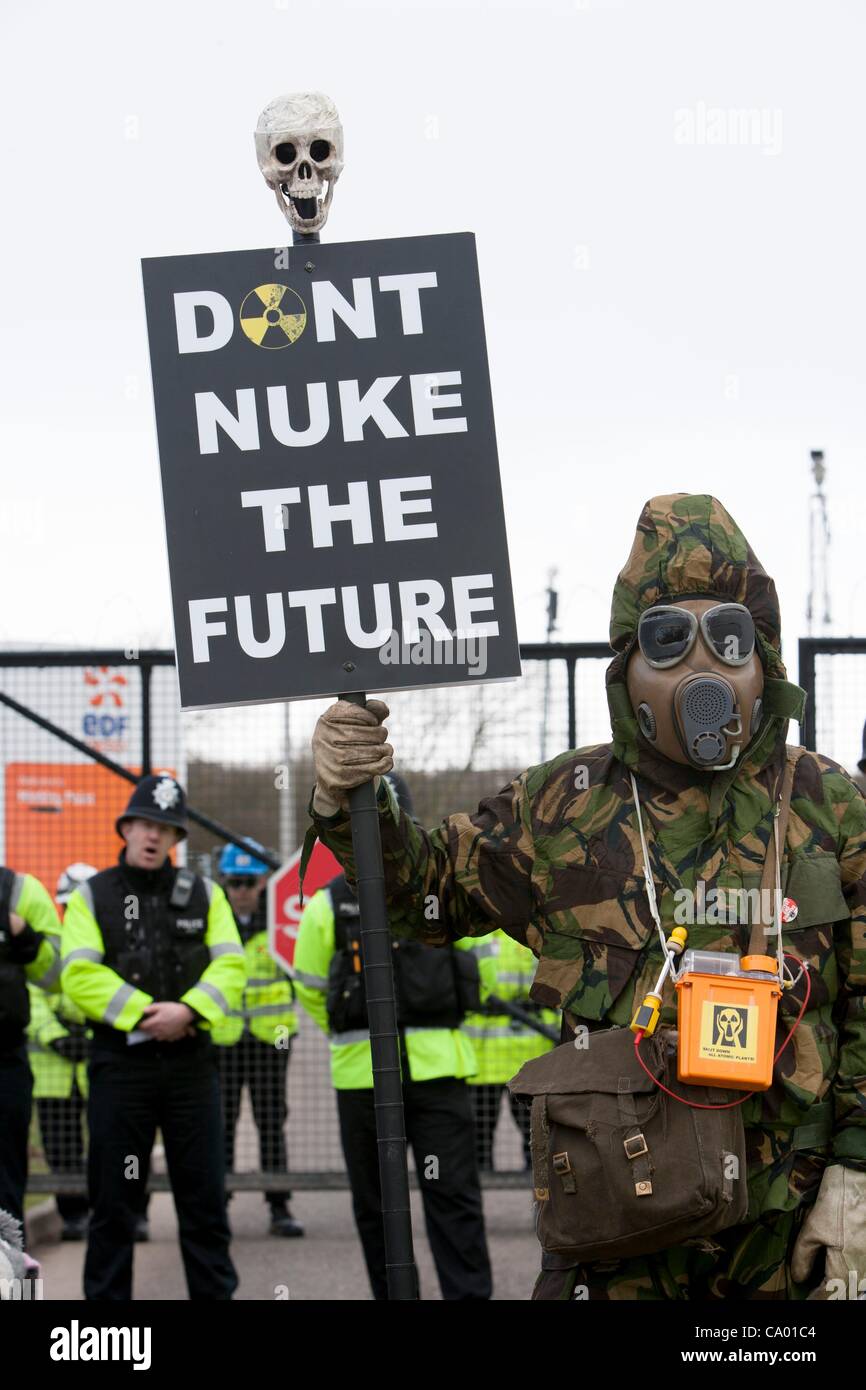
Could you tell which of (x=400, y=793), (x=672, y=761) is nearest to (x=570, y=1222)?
(x=672, y=761)

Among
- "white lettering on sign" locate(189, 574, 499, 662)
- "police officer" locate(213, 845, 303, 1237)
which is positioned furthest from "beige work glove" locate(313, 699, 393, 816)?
"police officer" locate(213, 845, 303, 1237)

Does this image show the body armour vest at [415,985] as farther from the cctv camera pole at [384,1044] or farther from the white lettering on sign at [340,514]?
the white lettering on sign at [340,514]

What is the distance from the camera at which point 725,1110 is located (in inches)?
127

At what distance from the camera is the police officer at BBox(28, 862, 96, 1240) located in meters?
8.36

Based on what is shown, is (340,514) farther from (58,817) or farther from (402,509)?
(58,817)

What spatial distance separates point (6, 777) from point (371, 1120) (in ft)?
9.22

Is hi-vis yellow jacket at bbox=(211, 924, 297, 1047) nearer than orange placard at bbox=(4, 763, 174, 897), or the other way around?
orange placard at bbox=(4, 763, 174, 897)

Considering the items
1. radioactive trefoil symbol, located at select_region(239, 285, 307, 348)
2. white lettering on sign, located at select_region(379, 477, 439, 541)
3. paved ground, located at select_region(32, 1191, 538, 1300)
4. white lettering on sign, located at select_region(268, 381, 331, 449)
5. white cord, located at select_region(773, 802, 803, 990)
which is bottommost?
paved ground, located at select_region(32, 1191, 538, 1300)

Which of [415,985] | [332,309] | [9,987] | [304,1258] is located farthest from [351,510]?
[304,1258]

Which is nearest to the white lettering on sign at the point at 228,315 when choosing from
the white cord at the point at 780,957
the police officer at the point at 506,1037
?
the white cord at the point at 780,957

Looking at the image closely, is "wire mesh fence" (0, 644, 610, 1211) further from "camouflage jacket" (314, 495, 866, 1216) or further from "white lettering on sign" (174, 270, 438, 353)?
"white lettering on sign" (174, 270, 438, 353)

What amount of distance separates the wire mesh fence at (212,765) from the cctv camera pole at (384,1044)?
14.2 feet

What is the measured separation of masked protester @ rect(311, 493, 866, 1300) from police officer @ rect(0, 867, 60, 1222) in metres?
3.44

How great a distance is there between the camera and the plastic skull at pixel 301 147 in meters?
3.24
